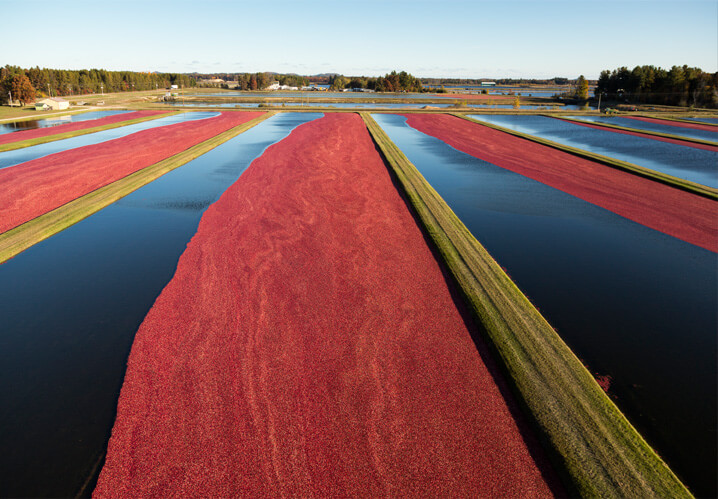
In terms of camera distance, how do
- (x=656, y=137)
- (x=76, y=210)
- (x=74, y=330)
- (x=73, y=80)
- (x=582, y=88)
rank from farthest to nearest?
(x=73, y=80), (x=582, y=88), (x=656, y=137), (x=76, y=210), (x=74, y=330)

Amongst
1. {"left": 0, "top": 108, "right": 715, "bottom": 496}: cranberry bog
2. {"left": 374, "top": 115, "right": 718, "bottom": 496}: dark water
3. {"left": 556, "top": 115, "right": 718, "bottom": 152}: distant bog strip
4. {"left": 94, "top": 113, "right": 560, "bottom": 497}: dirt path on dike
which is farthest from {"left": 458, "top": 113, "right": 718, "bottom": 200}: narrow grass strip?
{"left": 94, "top": 113, "right": 560, "bottom": 497}: dirt path on dike

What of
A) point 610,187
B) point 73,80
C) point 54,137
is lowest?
point 610,187

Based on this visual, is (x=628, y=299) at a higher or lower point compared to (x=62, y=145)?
lower

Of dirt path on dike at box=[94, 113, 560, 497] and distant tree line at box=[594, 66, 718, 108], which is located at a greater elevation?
distant tree line at box=[594, 66, 718, 108]

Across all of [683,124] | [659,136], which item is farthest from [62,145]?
[683,124]

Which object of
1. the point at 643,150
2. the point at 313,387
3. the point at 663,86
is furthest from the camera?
the point at 663,86

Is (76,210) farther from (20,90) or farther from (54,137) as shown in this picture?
(20,90)

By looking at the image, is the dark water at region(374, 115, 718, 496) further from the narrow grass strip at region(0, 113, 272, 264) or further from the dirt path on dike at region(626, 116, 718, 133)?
the dirt path on dike at region(626, 116, 718, 133)

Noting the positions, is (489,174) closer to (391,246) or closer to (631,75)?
(391,246)
